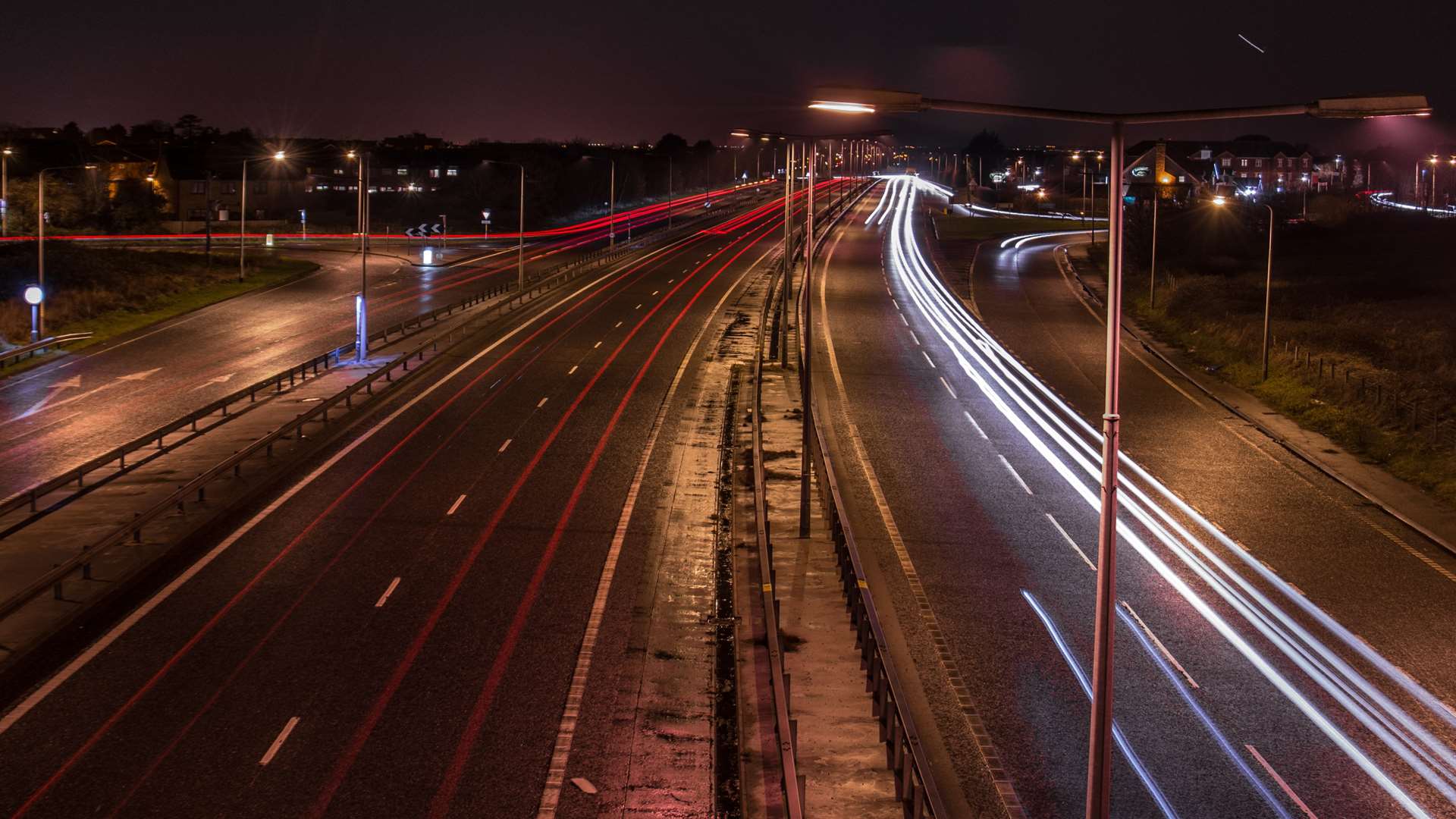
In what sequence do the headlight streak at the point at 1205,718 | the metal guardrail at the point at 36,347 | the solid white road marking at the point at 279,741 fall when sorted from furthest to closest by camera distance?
the metal guardrail at the point at 36,347
the solid white road marking at the point at 279,741
the headlight streak at the point at 1205,718

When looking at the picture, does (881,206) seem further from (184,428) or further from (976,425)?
(184,428)

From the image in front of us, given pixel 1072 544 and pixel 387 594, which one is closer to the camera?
pixel 387 594

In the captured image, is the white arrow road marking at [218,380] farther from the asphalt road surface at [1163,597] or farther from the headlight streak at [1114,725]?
the headlight streak at [1114,725]

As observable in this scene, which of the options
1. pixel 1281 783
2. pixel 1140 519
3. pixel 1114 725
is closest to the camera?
pixel 1281 783

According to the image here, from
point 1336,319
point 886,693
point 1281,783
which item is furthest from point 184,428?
point 1336,319

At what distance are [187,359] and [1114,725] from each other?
Answer: 132 ft

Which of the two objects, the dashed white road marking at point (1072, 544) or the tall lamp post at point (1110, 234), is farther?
the dashed white road marking at point (1072, 544)

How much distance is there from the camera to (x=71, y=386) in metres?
41.4

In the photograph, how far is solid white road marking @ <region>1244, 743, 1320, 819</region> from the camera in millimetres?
14172

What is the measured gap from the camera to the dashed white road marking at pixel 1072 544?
24.0 meters

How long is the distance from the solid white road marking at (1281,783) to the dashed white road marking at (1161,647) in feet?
7.22

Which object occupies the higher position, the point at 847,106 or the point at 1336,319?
the point at 847,106

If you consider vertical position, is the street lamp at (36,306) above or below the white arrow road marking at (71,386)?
above

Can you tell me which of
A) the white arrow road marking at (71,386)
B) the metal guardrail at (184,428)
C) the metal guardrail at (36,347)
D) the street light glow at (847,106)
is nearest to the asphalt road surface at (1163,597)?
the street light glow at (847,106)
